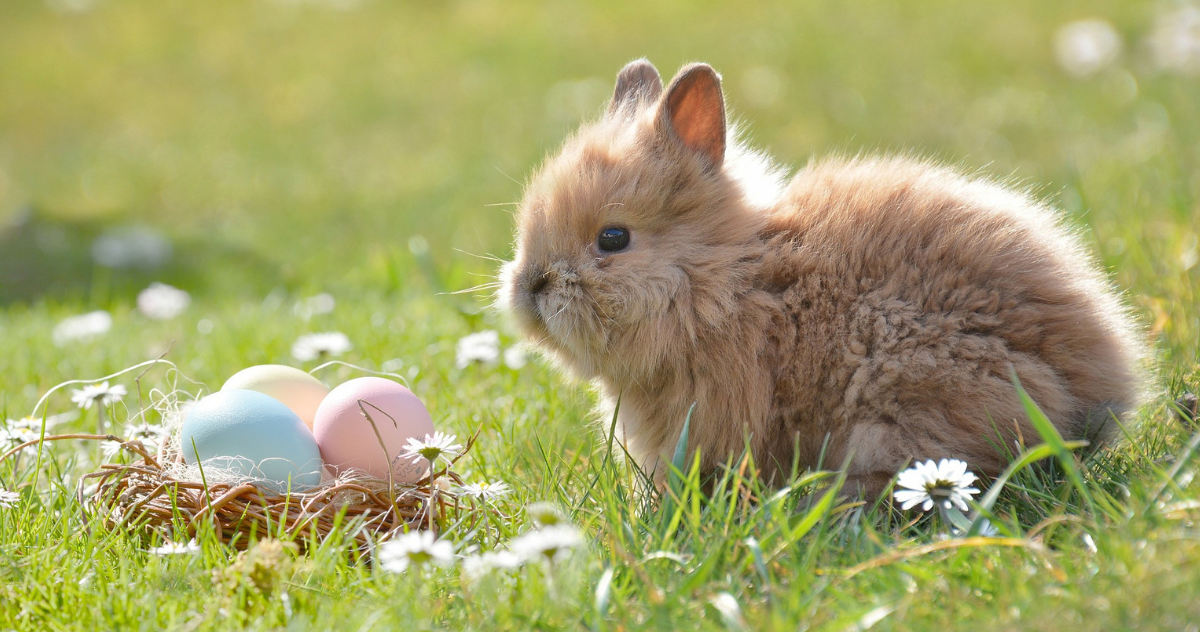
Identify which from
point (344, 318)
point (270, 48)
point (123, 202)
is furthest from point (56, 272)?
point (270, 48)

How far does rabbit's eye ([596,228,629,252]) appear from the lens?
2.47m

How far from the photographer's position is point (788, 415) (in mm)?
2314

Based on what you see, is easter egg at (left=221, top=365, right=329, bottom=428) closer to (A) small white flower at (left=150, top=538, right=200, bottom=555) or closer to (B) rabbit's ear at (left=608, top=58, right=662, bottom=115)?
(A) small white flower at (left=150, top=538, right=200, bottom=555)

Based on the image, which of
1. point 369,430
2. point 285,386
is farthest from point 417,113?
point 369,430

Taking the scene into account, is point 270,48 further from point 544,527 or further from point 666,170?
point 544,527

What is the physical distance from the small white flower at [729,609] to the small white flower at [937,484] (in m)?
0.47

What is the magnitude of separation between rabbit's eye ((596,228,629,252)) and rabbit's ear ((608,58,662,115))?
533 millimetres

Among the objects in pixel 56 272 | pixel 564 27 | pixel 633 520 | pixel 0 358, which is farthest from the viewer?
pixel 564 27

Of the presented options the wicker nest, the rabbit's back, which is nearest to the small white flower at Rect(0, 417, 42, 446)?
the wicker nest

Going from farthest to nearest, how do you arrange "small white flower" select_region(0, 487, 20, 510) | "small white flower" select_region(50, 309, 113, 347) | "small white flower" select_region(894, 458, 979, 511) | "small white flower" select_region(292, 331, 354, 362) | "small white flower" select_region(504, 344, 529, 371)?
"small white flower" select_region(50, 309, 113, 347)
"small white flower" select_region(504, 344, 529, 371)
"small white flower" select_region(292, 331, 354, 362)
"small white flower" select_region(0, 487, 20, 510)
"small white flower" select_region(894, 458, 979, 511)

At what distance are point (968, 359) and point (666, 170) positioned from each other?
2.84 ft

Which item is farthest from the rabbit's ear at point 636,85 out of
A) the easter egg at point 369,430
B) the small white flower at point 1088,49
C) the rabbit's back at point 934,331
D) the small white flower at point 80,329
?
the small white flower at point 1088,49

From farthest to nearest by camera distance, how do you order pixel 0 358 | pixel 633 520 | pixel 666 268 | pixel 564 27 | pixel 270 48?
pixel 270 48, pixel 564 27, pixel 0 358, pixel 666 268, pixel 633 520

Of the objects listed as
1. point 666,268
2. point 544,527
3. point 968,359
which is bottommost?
point 544,527
